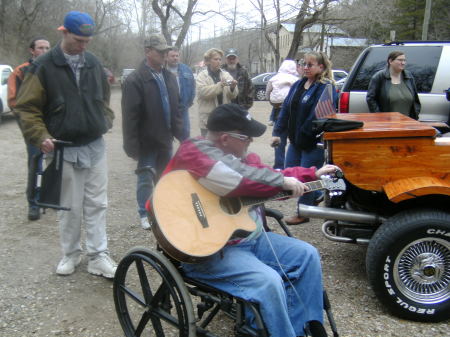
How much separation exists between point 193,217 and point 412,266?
5.27 ft

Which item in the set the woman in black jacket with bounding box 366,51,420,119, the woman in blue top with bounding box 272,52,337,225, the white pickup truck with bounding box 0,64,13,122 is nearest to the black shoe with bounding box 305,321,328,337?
the woman in blue top with bounding box 272,52,337,225

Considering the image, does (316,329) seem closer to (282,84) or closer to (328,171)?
(328,171)

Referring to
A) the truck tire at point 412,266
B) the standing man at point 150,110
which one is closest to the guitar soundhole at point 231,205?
the truck tire at point 412,266

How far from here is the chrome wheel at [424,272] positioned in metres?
2.97

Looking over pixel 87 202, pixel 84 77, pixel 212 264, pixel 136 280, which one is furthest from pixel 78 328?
pixel 84 77

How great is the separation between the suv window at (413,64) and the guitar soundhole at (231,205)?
3860 millimetres

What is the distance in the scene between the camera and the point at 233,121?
97.0 inches

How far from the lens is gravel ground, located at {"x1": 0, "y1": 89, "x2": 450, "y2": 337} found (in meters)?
2.98

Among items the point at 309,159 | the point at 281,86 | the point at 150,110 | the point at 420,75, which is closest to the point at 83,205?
the point at 150,110

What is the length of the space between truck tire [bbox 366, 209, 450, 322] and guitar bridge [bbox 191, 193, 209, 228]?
1.27 meters

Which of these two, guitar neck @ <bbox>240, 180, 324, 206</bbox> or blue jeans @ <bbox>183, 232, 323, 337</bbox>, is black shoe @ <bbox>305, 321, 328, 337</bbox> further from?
guitar neck @ <bbox>240, 180, 324, 206</bbox>

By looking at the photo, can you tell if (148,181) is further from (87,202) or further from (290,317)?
(290,317)

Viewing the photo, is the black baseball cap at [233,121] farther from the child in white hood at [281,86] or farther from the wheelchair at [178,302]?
the child in white hood at [281,86]

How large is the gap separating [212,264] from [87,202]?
1.61m
